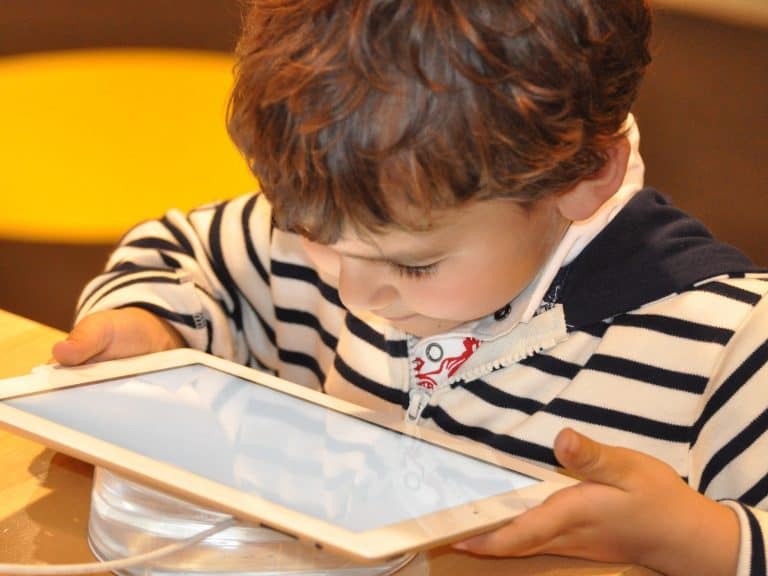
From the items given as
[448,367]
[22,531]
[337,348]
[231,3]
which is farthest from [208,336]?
[231,3]

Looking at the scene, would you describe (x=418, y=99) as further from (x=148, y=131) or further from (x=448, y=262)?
(x=148, y=131)

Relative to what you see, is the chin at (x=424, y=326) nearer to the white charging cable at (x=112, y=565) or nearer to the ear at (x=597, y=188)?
the ear at (x=597, y=188)

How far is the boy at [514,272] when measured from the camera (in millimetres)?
626

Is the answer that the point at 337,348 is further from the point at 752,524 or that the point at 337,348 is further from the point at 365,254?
the point at 752,524

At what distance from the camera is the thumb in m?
0.59

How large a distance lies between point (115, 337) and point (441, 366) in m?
0.22

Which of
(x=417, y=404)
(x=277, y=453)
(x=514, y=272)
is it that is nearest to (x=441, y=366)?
(x=417, y=404)

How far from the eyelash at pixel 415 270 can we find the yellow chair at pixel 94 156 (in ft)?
3.29

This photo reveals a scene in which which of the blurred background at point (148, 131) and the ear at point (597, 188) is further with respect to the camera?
the blurred background at point (148, 131)

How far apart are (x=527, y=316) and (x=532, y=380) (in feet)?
0.15

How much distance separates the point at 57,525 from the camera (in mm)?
668

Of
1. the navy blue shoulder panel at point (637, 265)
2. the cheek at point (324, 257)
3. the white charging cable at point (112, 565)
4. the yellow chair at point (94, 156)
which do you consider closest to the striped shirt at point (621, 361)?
the navy blue shoulder panel at point (637, 265)

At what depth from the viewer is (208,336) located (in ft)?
3.16

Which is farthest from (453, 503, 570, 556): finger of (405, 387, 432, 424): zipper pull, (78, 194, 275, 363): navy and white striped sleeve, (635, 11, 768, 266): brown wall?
(635, 11, 768, 266): brown wall
